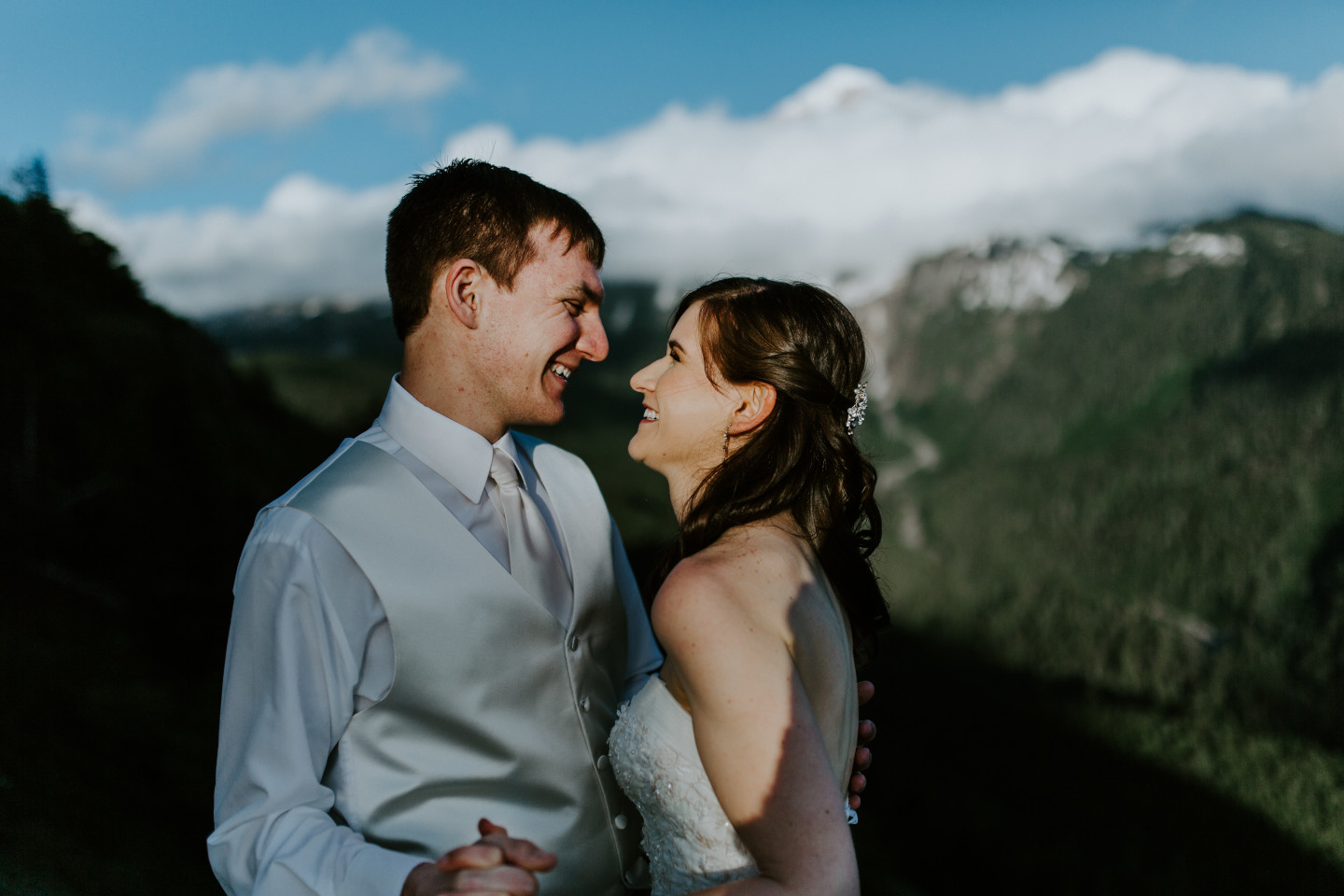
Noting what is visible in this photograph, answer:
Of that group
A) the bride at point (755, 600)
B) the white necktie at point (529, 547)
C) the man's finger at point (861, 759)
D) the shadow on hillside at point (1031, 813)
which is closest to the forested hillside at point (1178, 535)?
the shadow on hillside at point (1031, 813)

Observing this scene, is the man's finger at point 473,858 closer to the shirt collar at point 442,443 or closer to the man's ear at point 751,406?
the shirt collar at point 442,443

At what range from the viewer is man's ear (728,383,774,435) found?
3.88 m

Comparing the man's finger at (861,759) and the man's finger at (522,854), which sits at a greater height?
the man's finger at (522,854)

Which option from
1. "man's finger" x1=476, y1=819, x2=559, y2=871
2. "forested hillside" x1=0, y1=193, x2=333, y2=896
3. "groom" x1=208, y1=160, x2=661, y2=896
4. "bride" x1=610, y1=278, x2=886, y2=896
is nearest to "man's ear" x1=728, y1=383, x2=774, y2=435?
"bride" x1=610, y1=278, x2=886, y2=896

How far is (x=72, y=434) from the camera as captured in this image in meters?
12.2

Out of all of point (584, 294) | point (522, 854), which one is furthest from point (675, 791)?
point (584, 294)

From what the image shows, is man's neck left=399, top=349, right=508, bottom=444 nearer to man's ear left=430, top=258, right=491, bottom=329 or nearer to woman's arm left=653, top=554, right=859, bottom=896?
man's ear left=430, top=258, right=491, bottom=329

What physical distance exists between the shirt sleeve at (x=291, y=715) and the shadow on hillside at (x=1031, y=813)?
38881mm

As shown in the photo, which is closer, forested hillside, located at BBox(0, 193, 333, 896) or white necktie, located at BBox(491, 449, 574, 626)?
white necktie, located at BBox(491, 449, 574, 626)

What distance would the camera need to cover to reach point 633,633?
14.1ft

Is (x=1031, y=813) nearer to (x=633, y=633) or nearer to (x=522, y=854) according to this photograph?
(x=633, y=633)

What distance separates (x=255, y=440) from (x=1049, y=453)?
179m

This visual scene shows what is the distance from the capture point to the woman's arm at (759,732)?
2.59 metres

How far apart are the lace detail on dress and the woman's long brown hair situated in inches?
29.8
